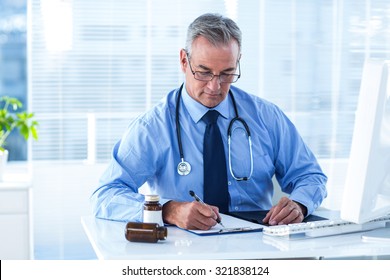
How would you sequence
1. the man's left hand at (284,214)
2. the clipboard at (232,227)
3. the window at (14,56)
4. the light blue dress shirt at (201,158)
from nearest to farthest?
the clipboard at (232,227), the man's left hand at (284,214), the light blue dress shirt at (201,158), the window at (14,56)

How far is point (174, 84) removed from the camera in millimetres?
4793

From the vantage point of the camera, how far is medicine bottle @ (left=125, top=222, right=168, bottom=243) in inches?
80.2

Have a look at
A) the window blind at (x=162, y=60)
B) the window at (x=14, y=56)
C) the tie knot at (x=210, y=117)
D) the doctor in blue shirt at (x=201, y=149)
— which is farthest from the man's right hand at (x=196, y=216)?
the window at (x=14, y=56)

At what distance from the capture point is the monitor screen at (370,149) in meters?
1.80

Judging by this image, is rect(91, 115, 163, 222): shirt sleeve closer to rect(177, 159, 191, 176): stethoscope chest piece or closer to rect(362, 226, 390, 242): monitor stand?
rect(177, 159, 191, 176): stethoscope chest piece

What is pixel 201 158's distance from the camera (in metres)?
2.68

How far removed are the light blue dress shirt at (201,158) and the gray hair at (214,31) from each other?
0.26m

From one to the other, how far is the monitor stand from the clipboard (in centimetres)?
33

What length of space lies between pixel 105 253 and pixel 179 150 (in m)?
0.81

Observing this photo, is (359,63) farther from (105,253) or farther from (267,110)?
(105,253)

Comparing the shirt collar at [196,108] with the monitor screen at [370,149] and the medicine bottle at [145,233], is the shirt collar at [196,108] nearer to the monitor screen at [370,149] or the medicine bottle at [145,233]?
the medicine bottle at [145,233]

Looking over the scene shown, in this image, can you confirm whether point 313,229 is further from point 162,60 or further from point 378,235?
point 162,60

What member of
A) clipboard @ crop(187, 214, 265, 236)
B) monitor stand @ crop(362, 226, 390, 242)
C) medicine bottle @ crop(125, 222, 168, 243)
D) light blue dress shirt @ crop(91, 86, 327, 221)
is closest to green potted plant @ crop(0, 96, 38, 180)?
light blue dress shirt @ crop(91, 86, 327, 221)

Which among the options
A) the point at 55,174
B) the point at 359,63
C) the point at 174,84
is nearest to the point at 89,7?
the point at 174,84
